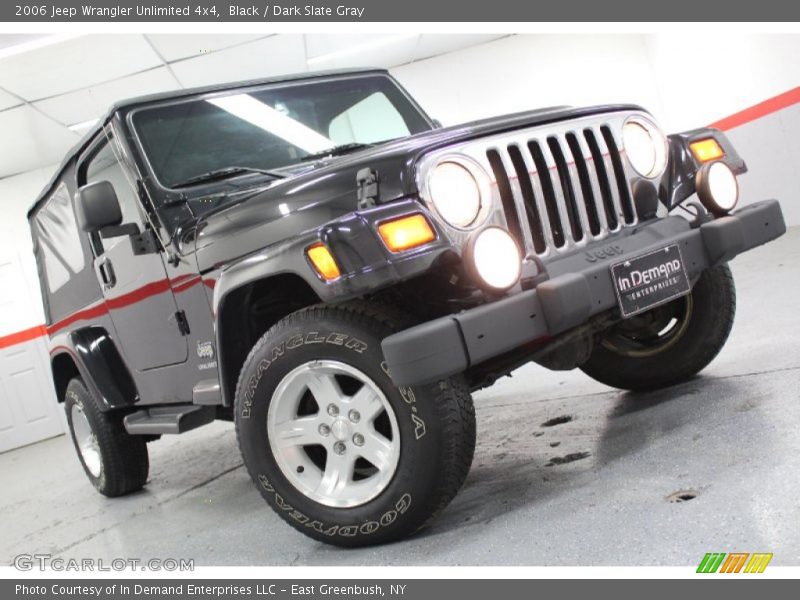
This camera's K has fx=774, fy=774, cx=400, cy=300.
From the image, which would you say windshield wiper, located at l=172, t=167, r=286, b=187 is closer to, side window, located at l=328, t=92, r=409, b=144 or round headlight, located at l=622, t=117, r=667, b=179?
side window, located at l=328, t=92, r=409, b=144

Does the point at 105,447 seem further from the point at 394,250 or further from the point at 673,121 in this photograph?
the point at 673,121

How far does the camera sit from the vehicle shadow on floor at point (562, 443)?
105 inches

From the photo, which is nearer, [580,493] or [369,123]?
[580,493]

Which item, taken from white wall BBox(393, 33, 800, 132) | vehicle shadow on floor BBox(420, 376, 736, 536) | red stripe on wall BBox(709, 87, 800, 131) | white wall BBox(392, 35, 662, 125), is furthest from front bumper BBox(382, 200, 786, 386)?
white wall BBox(392, 35, 662, 125)

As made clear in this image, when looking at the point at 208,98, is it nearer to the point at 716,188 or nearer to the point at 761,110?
the point at 716,188

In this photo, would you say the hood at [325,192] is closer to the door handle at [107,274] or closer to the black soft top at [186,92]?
the black soft top at [186,92]

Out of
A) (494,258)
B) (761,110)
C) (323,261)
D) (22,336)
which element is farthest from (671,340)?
(22,336)

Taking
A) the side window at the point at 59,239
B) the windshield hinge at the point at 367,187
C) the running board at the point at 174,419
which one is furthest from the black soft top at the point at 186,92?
Result: the windshield hinge at the point at 367,187

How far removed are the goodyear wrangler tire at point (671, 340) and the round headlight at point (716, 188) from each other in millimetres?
Result: 411

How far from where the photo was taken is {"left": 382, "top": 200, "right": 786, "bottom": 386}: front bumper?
6.86 feet

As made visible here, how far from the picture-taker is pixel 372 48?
35.9 feet

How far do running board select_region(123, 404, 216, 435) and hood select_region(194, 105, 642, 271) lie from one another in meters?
0.84

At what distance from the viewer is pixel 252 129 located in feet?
11.5

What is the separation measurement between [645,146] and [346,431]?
159cm
